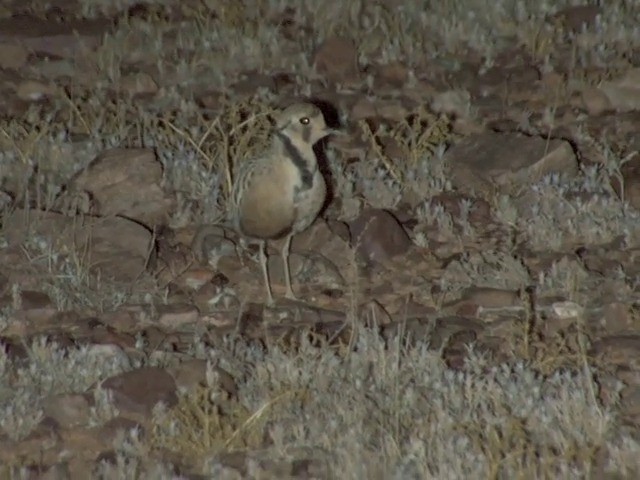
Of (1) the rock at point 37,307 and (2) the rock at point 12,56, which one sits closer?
(1) the rock at point 37,307

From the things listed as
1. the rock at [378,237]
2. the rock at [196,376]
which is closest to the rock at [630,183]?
the rock at [378,237]

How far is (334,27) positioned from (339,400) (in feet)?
17.7

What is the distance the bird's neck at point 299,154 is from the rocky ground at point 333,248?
0.56 metres

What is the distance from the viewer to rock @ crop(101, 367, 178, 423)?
207 inches

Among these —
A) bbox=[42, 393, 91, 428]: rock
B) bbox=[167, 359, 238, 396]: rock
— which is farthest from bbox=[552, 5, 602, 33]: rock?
bbox=[42, 393, 91, 428]: rock

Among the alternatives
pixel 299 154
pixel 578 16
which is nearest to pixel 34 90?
pixel 299 154

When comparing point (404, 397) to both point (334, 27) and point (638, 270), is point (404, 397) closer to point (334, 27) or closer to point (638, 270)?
point (638, 270)

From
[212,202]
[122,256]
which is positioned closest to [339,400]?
[122,256]

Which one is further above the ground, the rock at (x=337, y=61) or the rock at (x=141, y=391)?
the rock at (x=337, y=61)

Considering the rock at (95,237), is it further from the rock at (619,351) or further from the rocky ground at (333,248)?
the rock at (619,351)

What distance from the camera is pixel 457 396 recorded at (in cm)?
520

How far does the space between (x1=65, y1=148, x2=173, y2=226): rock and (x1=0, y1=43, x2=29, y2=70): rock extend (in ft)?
7.77

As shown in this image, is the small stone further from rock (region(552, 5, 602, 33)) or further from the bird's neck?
rock (region(552, 5, 602, 33))

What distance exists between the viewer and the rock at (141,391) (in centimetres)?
525
